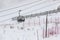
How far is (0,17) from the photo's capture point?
124 cm

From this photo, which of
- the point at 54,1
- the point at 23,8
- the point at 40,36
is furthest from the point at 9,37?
the point at 54,1

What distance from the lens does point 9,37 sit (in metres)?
1.04

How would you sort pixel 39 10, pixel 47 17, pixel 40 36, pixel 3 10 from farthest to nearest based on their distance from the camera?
pixel 3 10 < pixel 39 10 < pixel 47 17 < pixel 40 36

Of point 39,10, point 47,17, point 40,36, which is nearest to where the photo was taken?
point 40,36

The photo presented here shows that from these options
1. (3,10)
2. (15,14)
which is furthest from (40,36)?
(3,10)

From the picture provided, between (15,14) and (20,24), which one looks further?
(15,14)

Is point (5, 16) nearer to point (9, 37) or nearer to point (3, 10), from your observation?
point (3, 10)

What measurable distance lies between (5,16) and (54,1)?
1.48ft

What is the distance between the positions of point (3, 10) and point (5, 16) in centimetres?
10

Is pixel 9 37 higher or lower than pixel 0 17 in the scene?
lower

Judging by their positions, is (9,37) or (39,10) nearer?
(9,37)

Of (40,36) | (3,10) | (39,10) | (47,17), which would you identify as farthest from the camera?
(3,10)

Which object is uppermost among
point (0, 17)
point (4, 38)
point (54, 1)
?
point (54, 1)

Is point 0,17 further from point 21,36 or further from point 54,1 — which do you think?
point 54,1
